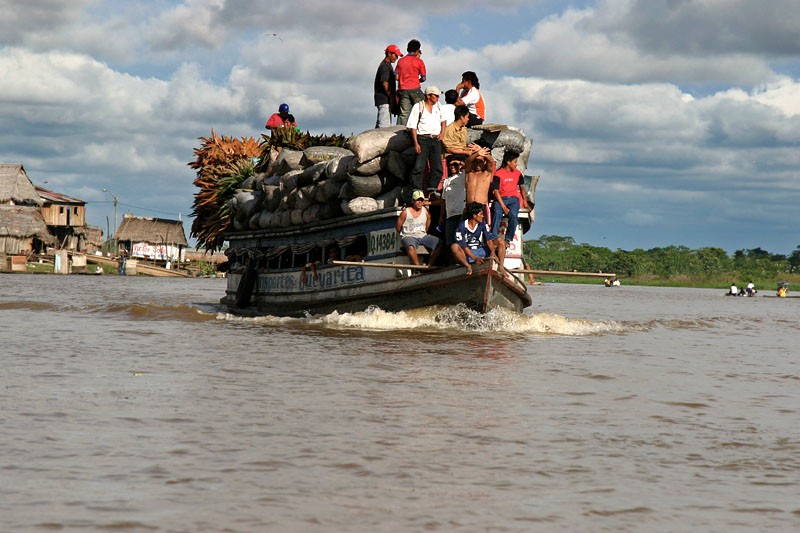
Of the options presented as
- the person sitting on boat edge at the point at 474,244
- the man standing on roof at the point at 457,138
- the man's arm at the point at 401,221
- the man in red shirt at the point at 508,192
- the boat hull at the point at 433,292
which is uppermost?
the man standing on roof at the point at 457,138

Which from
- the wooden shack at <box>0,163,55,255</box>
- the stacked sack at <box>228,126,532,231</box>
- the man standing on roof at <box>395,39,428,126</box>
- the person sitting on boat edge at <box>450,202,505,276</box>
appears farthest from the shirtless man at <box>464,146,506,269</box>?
the wooden shack at <box>0,163,55,255</box>

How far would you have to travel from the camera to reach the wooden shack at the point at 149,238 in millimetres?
80000

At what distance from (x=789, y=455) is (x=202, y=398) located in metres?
3.88

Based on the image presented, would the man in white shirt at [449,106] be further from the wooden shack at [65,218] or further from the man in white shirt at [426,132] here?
the wooden shack at [65,218]

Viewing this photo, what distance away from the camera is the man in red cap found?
51.6ft

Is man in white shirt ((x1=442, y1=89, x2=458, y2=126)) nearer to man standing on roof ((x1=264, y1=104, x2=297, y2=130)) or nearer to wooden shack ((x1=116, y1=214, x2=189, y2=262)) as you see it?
man standing on roof ((x1=264, y1=104, x2=297, y2=130))

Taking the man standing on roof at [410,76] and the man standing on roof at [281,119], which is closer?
the man standing on roof at [410,76]

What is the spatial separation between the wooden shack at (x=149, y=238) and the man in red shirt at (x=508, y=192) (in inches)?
2671

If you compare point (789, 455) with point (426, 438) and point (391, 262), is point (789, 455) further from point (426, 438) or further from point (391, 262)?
point (391, 262)

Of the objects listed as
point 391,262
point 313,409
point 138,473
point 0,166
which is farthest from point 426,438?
point 0,166

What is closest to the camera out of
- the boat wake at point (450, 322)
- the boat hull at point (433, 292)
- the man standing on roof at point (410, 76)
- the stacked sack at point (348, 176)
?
the boat hull at point (433, 292)

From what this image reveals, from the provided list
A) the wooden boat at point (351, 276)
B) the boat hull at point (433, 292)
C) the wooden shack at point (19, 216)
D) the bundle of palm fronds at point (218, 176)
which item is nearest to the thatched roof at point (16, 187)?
the wooden shack at point (19, 216)

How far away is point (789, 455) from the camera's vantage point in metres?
5.94

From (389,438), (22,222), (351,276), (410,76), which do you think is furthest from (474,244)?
(22,222)
